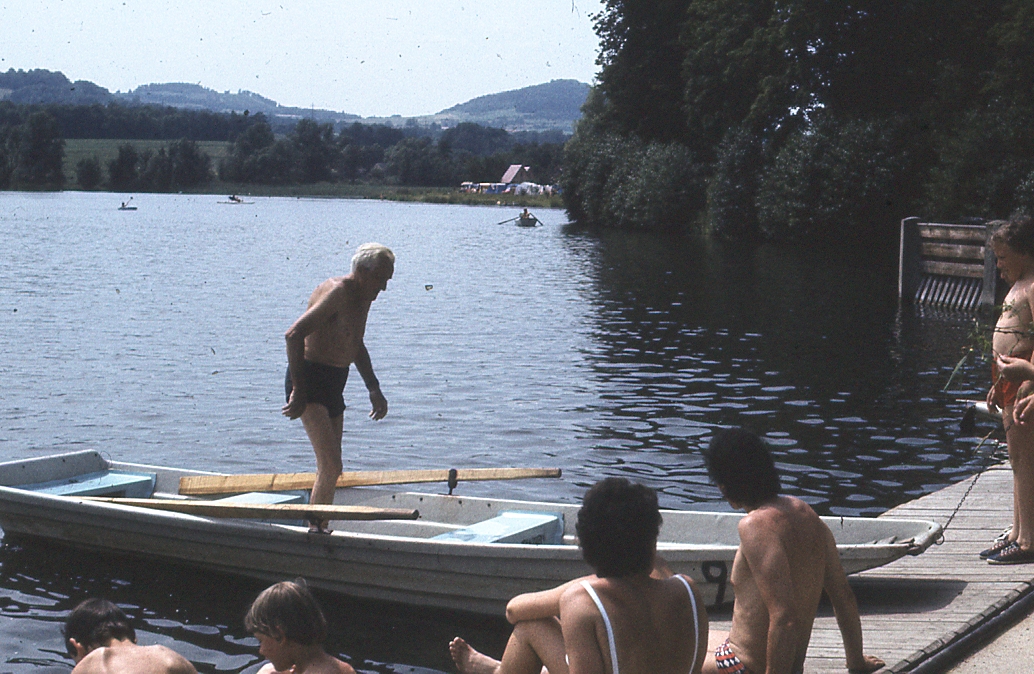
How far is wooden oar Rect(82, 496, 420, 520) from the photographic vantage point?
8.23 meters

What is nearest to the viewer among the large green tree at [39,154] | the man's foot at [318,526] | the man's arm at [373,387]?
the man's foot at [318,526]

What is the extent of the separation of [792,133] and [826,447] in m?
41.4

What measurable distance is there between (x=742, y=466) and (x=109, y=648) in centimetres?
268

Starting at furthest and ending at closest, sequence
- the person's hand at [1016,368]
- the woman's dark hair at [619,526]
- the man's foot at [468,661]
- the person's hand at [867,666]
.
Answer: the person's hand at [1016,368]
the person's hand at [867,666]
the man's foot at [468,661]
the woman's dark hair at [619,526]

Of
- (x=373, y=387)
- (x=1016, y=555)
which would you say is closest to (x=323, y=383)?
(x=373, y=387)

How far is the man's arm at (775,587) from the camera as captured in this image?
465cm

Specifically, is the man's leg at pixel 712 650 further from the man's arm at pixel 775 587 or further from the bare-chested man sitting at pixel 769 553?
the man's arm at pixel 775 587

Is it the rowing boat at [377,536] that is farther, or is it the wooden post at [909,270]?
the wooden post at [909,270]

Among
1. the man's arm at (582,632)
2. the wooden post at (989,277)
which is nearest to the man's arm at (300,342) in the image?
the man's arm at (582,632)

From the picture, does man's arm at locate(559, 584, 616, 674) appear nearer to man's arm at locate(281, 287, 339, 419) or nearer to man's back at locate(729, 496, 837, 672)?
man's back at locate(729, 496, 837, 672)

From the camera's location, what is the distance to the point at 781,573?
183 inches

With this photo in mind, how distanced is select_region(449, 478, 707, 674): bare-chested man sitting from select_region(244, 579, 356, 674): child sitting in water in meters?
1.00

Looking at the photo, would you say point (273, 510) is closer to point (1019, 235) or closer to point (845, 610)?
point (845, 610)

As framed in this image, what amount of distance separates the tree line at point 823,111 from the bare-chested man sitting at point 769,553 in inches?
1335
